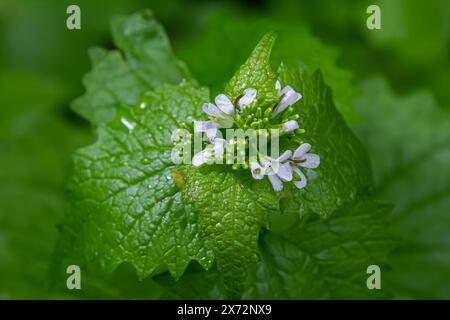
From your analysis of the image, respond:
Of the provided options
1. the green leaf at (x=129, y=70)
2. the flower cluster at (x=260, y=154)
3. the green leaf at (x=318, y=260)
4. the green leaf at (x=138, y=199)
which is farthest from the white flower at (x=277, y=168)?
the green leaf at (x=129, y=70)

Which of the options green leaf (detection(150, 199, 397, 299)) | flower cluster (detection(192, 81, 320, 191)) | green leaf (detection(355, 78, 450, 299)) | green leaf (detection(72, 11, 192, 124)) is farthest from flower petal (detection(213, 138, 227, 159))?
green leaf (detection(355, 78, 450, 299))

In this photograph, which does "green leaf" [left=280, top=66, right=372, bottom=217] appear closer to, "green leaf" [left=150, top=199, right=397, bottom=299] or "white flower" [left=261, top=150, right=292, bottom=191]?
"white flower" [left=261, top=150, right=292, bottom=191]

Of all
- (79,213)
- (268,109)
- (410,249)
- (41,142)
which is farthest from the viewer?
(41,142)

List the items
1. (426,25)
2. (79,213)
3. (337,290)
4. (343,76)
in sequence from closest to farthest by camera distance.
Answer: (79,213), (337,290), (343,76), (426,25)

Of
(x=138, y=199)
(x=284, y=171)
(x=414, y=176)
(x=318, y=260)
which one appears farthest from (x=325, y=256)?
(x=414, y=176)

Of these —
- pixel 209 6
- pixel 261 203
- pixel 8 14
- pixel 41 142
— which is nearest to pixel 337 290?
pixel 261 203

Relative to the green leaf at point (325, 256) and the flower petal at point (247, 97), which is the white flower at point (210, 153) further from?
the green leaf at point (325, 256)
